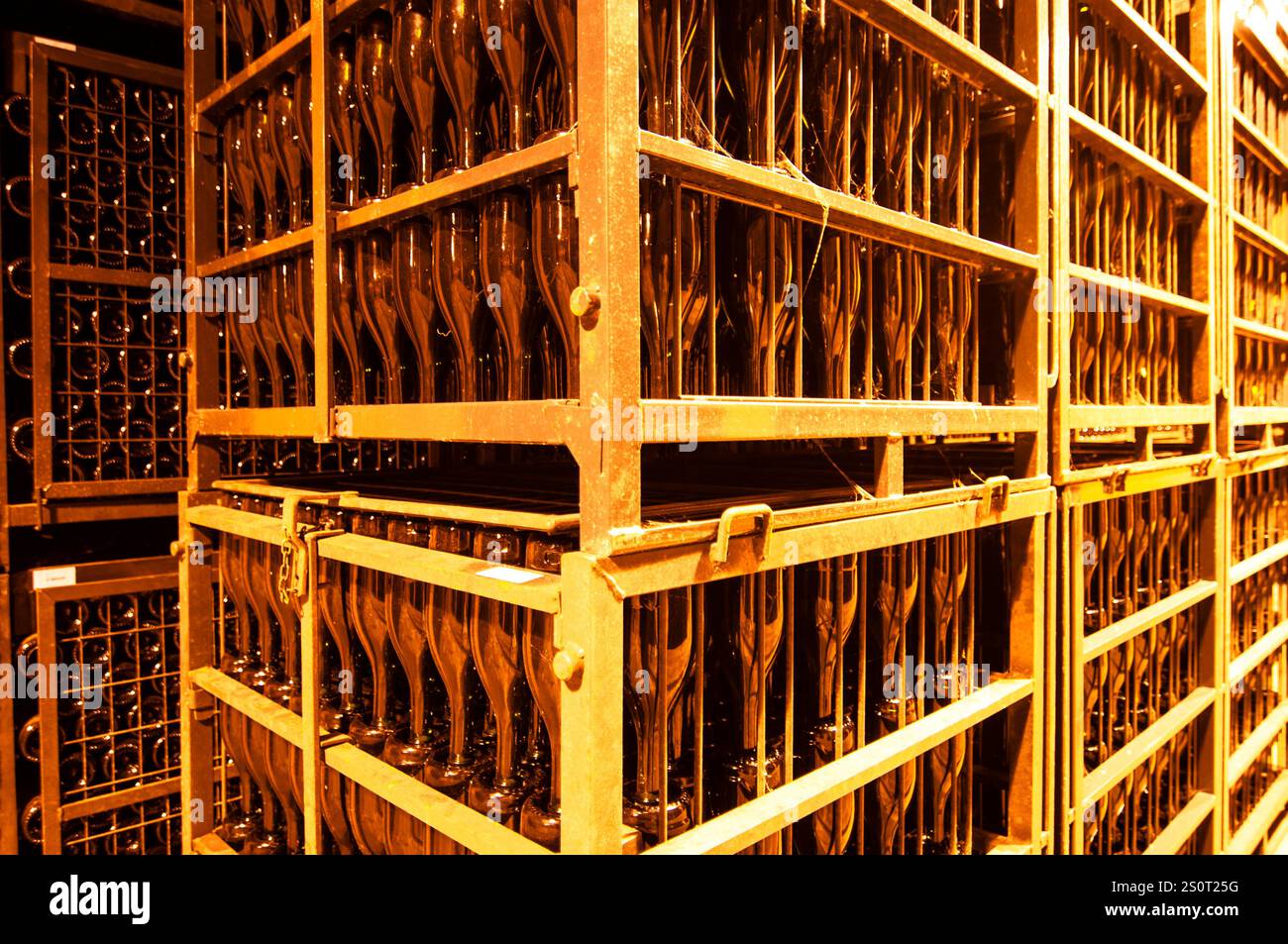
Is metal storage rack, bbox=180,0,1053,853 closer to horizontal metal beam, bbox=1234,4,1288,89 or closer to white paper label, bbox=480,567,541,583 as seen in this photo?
white paper label, bbox=480,567,541,583

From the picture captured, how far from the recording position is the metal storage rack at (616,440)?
0.92 metres

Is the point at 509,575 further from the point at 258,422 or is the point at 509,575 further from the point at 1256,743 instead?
the point at 1256,743

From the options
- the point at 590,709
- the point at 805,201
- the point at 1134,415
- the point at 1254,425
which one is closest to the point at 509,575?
the point at 590,709

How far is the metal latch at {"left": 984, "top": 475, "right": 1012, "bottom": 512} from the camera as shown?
1.55 metres

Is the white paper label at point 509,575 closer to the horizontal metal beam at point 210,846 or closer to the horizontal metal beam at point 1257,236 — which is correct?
the horizontal metal beam at point 210,846

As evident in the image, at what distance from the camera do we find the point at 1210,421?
2.49m

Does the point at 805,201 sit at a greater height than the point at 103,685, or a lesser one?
greater

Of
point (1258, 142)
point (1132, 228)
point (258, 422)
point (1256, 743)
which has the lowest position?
point (1256, 743)

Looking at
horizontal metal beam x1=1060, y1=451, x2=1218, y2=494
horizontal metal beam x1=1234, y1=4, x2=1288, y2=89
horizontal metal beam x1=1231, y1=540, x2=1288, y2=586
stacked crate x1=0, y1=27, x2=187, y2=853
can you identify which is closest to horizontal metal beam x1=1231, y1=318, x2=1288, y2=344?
horizontal metal beam x1=1060, y1=451, x2=1218, y2=494

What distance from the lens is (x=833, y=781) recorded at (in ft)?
4.09

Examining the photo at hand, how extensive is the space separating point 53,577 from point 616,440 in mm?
1882

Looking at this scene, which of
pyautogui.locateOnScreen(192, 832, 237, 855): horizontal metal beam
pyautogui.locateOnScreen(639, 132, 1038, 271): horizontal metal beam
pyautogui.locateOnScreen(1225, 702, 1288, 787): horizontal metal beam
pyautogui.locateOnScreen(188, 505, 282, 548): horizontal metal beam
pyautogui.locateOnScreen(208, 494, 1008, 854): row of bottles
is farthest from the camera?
pyautogui.locateOnScreen(1225, 702, 1288, 787): horizontal metal beam

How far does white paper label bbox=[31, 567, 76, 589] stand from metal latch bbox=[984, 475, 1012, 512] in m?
2.11

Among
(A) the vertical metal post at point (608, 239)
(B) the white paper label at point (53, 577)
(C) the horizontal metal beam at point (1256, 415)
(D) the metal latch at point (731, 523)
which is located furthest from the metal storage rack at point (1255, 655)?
(B) the white paper label at point (53, 577)
